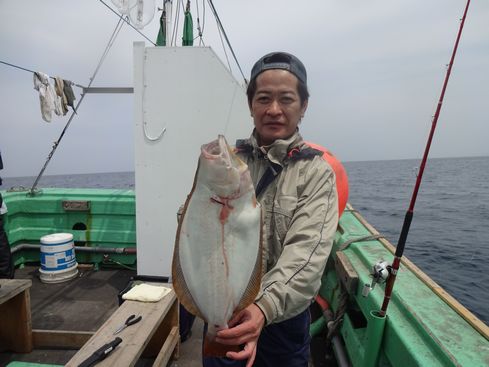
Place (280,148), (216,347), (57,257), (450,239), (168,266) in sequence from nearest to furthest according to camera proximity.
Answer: (216,347) < (280,148) < (168,266) < (57,257) < (450,239)

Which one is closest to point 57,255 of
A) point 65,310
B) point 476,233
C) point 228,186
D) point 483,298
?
point 65,310

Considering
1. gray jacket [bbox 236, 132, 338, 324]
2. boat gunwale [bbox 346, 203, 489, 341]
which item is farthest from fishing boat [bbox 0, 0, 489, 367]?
gray jacket [bbox 236, 132, 338, 324]

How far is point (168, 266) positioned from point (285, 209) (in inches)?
118

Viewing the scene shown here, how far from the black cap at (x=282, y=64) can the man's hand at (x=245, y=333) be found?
1.31m

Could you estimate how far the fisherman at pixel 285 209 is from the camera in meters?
1.42

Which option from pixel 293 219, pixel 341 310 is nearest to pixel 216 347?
pixel 293 219

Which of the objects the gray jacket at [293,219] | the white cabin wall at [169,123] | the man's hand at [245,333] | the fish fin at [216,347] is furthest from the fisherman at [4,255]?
the man's hand at [245,333]

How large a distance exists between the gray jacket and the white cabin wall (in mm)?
2219

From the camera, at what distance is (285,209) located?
1.70 meters

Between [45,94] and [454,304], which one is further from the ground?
[45,94]

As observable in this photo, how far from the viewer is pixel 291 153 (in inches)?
71.6

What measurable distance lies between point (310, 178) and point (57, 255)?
4814mm

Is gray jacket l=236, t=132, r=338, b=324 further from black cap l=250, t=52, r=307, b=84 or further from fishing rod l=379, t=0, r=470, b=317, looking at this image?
fishing rod l=379, t=0, r=470, b=317

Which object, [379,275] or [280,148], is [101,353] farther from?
[379,275]
